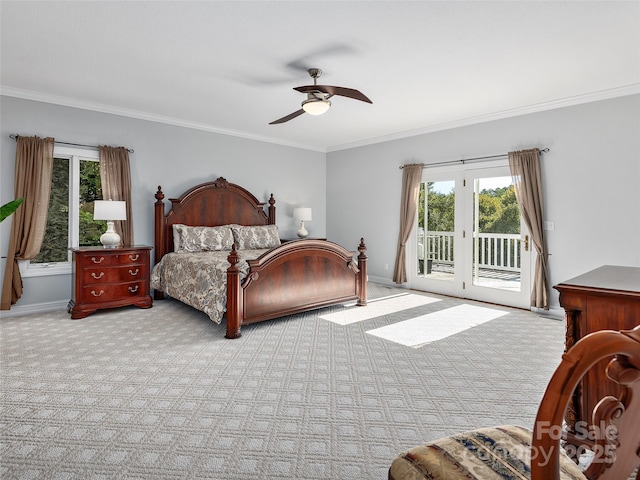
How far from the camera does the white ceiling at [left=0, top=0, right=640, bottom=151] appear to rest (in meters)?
2.61

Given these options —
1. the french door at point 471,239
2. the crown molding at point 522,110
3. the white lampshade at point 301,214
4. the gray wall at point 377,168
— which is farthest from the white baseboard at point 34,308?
the crown molding at point 522,110

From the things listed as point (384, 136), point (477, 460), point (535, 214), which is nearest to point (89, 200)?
point (384, 136)

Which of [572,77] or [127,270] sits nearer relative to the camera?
[572,77]

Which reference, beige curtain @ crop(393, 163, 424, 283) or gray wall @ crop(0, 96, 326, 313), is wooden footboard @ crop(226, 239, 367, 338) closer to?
beige curtain @ crop(393, 163, 424, 283)

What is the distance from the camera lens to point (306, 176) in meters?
7.26

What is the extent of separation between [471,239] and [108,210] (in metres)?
4.88

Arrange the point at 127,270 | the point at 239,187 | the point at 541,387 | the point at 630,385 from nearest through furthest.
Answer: the point at 630,385
the point at 541,387
the point at 127,270
the point at 239,187

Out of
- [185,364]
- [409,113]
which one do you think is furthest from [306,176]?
[185,364]

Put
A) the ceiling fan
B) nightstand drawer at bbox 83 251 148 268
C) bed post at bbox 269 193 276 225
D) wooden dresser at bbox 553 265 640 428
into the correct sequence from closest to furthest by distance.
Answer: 1. wooden dresser at bbox 553 265 640 428
2. the ceiling fan
3. nightstand drawer at bbox 83 251 148 268
4. bed post at bbox 269 193 276 225

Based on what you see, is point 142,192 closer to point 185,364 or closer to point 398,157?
point 185,364

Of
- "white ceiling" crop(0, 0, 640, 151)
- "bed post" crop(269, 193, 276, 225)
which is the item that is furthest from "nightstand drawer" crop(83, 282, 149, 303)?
"bed post" crop(269, 193, 276, 225)

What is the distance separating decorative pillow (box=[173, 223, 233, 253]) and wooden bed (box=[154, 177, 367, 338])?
259 mm

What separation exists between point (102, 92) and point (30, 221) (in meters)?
1.73

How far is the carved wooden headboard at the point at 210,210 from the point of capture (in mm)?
5273
